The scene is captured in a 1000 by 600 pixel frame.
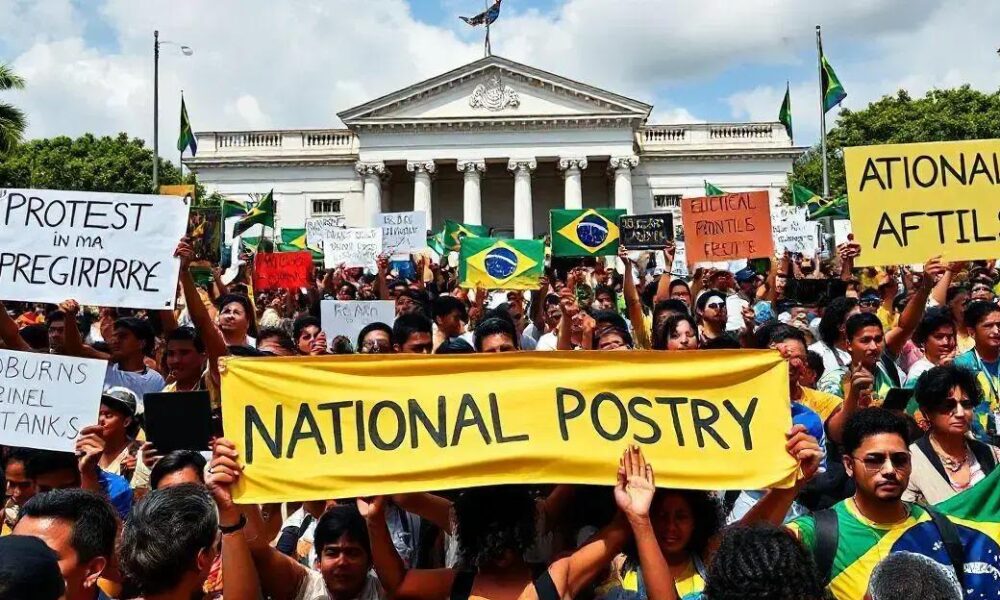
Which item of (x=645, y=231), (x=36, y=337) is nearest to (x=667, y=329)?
(x=36, y=337)

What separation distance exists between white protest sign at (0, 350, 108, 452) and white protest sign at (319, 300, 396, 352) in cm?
359

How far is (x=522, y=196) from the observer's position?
4731cm

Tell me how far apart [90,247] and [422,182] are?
42.6 metres

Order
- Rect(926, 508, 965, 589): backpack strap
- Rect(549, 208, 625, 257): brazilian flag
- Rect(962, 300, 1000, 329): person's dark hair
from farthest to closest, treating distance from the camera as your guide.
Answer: Rect(549, 208, 625, 257): brazilian flag, Rect(962, 300, 1000, 329): person's dark hair, Rect(926, 508, 965, 589): backpack strap

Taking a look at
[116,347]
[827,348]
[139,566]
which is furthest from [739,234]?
[139,566]

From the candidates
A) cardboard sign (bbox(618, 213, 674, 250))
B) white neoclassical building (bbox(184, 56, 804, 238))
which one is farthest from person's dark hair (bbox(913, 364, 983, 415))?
white neoclassical building (bbox(184, 56, 804, 238))

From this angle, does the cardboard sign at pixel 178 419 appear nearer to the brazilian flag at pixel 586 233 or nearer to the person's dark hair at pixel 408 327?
the person's dark hair at pixel 408 327

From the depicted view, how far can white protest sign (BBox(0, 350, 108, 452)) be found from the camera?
14.2 ft

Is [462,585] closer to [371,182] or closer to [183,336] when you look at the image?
[183,336]

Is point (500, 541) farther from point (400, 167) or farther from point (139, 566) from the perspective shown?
point (400, 167)

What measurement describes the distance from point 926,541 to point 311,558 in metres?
Answer: 2.37

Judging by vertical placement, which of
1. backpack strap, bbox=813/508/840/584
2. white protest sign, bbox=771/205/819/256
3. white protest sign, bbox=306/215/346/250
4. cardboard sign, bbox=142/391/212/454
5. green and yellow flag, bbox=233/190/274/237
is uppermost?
green and yellow flag, bbox=233/190/274/237

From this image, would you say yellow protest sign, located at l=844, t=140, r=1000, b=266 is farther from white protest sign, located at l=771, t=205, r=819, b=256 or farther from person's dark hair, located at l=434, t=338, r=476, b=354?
white protest sign, located at l=771, t=205, r=819, b=256

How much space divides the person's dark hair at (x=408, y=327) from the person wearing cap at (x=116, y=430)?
5.57 feet
